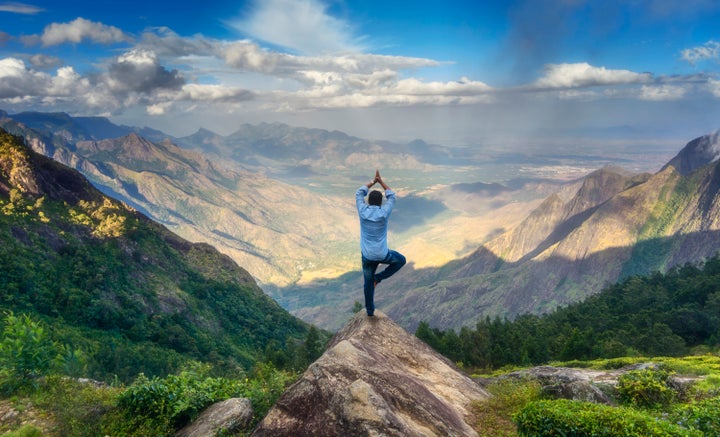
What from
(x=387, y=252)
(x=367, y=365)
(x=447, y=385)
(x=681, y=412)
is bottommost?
(x=447, y=385)

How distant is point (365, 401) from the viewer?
10297 millimetres

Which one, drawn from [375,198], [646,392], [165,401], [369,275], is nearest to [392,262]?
[369,275]

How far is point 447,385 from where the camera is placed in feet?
55.4

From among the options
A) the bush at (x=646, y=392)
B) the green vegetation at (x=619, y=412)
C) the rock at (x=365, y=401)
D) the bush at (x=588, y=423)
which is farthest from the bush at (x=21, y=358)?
the bush at (x=646, y=392)

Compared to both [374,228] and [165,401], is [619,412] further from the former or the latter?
[165,401]

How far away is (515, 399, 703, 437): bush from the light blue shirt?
7379 mm

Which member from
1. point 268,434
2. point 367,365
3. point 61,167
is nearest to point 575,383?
point 367,365

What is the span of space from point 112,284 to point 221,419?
11466cm

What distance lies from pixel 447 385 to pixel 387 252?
6.10 metres

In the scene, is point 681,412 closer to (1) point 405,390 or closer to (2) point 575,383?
(2) point 575,383

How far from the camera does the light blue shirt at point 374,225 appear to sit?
15.3 metres

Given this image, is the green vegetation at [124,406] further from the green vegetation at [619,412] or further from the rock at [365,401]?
the green vegetation at [619,412]

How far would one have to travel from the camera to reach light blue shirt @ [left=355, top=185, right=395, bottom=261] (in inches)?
603

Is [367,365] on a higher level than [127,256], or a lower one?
higher
